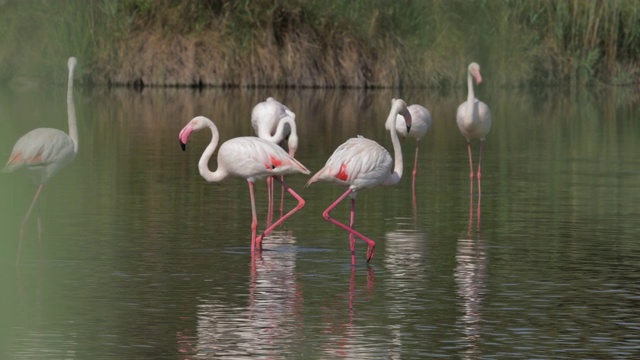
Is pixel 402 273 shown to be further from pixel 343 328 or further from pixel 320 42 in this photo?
pixel 320 42

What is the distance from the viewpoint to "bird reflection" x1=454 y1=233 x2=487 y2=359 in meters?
8.90

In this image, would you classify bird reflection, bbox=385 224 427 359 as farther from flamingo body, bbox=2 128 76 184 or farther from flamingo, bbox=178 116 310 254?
flamingo body, bbox=2 128 76 184

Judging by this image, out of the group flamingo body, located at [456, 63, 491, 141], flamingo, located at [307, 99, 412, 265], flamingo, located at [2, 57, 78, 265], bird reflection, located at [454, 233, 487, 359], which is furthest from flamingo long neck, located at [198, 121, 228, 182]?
flamingo body, located at [456, 63, 491, 141]

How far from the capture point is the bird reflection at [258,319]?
8477mm

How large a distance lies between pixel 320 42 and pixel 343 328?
30.9 meters

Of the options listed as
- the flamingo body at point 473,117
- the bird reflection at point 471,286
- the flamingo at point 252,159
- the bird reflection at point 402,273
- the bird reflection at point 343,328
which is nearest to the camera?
the bird reflection at point 343,328

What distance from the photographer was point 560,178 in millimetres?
18766

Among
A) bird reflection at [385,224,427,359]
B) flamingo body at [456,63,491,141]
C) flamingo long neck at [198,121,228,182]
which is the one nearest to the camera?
bird reflection at [385,224,427,359]

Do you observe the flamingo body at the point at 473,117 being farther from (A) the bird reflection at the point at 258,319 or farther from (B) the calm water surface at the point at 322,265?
(A) the bird reflection at the point at 258,319

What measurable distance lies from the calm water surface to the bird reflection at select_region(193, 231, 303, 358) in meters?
0.02

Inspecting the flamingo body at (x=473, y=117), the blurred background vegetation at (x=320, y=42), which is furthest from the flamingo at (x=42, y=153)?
the blurred background vegetation at (x=320, y=42)

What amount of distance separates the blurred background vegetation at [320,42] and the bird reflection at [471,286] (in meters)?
26.2

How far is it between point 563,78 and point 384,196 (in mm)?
24745

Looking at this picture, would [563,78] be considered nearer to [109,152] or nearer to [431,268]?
[109,152]
